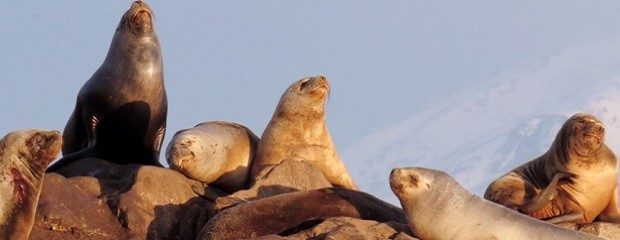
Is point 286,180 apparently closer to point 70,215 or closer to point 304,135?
point 304,135

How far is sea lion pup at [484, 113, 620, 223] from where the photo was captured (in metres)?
12.9

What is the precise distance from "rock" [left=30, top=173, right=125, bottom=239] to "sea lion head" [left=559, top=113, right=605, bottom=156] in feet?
13.1

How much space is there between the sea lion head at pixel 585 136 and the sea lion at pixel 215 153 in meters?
2.96

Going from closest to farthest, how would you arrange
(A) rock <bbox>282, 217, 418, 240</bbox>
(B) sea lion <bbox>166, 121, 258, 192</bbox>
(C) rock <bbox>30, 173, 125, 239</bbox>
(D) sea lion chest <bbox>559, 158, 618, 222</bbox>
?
(A) rock <bbox>282, 217, 418, 240</bbox>, (C) rock <bbox>30, 173, 125, 239</bbox>, (D) sea lion chest <bbox>559, 158, 618, 222</bbox>, (B) sea lion <bbox>166, 121, 258, 192</bbox>

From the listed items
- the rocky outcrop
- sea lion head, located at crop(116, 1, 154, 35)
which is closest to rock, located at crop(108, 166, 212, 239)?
the rocky outcrop

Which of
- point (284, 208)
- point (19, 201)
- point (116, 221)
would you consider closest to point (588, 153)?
point (284, 208)

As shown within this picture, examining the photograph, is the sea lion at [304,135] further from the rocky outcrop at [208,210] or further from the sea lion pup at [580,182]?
the sea lion pup at [580,182]

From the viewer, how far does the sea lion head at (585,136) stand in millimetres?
12891

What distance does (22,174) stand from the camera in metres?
11.0

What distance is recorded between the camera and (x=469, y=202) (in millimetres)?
10938

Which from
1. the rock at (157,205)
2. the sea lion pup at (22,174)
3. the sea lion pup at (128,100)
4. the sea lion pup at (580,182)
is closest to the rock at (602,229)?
the sea lion pup at (580,182)

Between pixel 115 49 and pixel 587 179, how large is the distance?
5.18m

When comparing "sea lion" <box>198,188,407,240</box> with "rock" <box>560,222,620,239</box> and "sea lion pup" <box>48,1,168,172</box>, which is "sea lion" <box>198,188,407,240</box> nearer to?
"rock" <box>560,222,620,239</box>

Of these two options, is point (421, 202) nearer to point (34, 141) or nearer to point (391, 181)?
point (391, 181)
